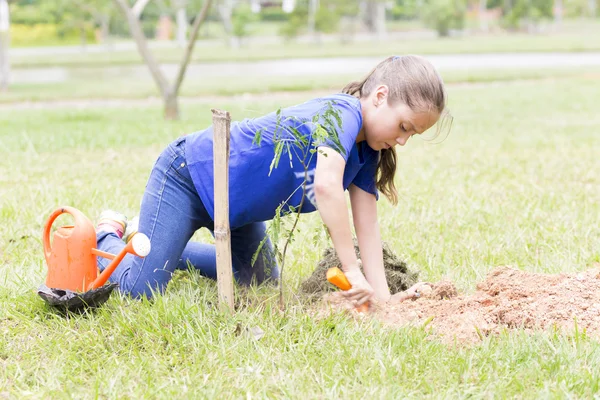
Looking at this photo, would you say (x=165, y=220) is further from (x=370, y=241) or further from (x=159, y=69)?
(x=159, y=69)

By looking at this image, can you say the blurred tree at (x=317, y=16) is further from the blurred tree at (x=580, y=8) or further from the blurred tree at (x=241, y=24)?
the blurred tree at (x=580, y=8)

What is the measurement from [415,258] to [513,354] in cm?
119

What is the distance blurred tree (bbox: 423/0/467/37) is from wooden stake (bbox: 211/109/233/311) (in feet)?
131

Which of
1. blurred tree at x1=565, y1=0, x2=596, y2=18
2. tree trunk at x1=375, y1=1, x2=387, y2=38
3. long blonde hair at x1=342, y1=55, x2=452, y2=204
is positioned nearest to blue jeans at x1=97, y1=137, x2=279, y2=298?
long blonde hair at x1=342, y1=55, x2=452, y2=204

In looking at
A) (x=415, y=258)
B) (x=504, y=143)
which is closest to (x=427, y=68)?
(x=415, y=258)

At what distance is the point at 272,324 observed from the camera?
2484mm

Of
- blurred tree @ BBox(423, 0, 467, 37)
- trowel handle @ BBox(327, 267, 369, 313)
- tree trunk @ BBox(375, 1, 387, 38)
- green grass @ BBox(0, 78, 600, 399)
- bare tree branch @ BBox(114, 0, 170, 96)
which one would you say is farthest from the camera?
blurred tree @ BBox(423, 0, 467, 37)

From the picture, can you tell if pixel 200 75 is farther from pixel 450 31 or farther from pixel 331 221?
pixel 450 31

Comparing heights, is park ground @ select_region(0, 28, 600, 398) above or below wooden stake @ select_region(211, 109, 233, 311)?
below

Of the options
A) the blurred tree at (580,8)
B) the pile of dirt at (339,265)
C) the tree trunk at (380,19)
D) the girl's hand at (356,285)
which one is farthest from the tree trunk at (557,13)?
the girl's hand at (356,285)

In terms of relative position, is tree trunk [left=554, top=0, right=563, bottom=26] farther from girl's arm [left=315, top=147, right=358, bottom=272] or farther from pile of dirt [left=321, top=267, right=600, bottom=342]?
girl's arm [left=315, top=147, right=358, bottom=272]

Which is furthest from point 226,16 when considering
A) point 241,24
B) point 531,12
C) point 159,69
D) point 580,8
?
point 159,69

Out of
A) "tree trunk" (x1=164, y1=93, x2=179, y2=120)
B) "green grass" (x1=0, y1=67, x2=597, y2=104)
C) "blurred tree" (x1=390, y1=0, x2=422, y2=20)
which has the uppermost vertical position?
"blurred tree" (x1=390, y1=0, x2=422, y2=20)

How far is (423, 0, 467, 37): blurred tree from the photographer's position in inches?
1598
